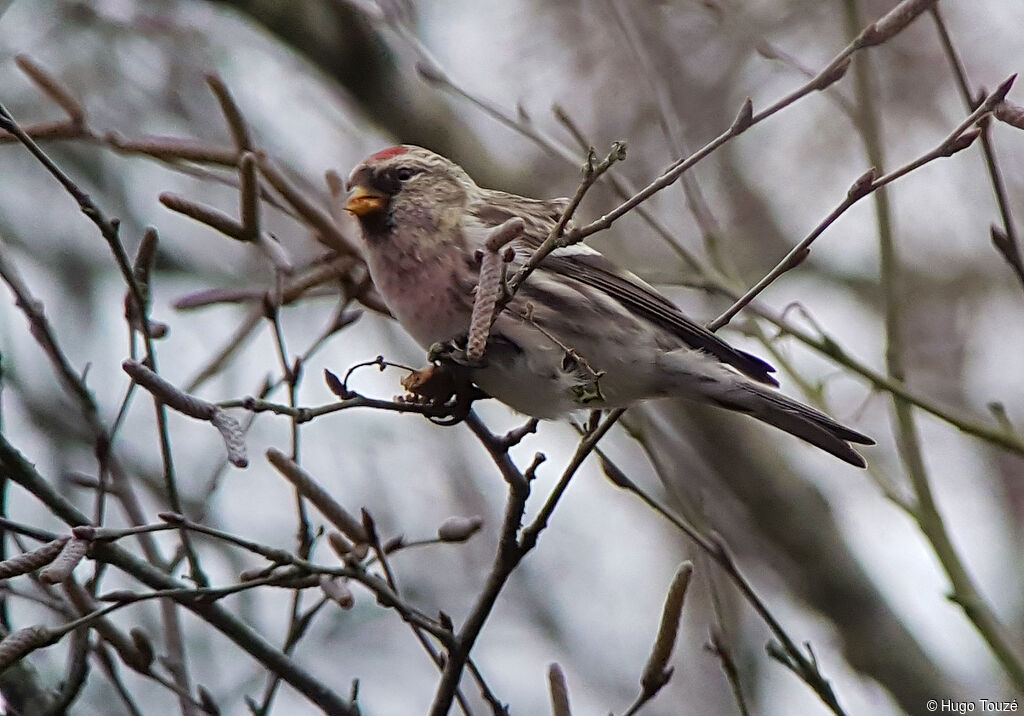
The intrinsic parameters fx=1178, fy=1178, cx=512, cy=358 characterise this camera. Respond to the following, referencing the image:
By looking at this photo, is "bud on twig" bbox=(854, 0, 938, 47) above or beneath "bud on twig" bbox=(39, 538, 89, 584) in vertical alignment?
above

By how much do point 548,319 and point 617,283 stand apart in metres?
0.24

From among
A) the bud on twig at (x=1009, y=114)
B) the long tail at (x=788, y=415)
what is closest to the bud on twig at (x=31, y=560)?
the bud on twig at (x=1009, y=114)

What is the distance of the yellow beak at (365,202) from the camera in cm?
309

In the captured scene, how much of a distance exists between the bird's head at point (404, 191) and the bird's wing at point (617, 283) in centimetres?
11

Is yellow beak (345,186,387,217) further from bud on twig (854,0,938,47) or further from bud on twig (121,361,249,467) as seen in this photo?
bud on twig (854,0,938,47)

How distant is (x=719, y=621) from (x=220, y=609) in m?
1.07

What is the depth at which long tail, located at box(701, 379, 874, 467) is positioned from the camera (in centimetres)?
273

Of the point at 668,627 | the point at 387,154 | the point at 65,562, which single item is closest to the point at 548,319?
the point at 387,154

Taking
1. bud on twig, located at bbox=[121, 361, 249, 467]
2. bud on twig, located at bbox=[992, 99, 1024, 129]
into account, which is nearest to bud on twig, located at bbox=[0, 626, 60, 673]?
bud on twig, located at bbox=[121, 361, 249, 467]

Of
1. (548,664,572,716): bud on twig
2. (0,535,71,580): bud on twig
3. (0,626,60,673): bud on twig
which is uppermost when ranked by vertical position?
(548,664,572,716): bud on twig

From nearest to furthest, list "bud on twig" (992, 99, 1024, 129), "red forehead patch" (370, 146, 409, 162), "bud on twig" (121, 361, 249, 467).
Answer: "bud on twig" (121, 361, 249, 467), "bud on twig" (992, 99, 1024, 129), "red forehead patch" (370, 146, 409, 162)

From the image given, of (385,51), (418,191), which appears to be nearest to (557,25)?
(385,51)

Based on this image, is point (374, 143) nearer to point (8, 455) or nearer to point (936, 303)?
point (936, 303)

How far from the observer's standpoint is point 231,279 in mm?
5824
